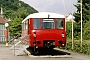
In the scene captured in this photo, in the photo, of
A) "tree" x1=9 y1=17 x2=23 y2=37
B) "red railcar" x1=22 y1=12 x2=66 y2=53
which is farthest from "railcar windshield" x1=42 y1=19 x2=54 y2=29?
"tree" x1=9 y1=17 x2=23 y2=37

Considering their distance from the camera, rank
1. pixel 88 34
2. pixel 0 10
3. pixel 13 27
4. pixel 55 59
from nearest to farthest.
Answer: pixel 55 59 < pixel 88 34 < pixel 13 27 < pixel 0 10

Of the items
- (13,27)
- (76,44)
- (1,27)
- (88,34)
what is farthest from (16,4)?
(76,44)

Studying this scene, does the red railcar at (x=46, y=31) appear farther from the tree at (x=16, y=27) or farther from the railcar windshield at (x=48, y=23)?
the tree at (x=16, y=27)

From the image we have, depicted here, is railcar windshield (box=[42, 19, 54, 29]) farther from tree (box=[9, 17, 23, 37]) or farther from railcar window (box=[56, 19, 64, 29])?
tree (box=[9, 17, 23, 37])

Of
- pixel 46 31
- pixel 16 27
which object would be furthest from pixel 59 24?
pixel 16 27

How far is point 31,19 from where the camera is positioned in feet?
75.3

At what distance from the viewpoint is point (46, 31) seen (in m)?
22.6

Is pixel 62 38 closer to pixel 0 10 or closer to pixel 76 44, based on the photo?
pixel 76 44

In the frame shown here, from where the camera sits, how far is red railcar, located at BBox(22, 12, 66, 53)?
2247 cm

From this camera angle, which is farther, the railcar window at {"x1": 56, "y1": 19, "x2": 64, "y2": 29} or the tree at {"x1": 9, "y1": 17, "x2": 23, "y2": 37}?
the tree at {"x1": 9, "y1": 17, "x2": 23, "y2": 37}

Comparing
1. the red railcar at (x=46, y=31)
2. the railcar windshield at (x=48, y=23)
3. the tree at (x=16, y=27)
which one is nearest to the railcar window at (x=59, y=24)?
the red railcar at (x=46, y=31)

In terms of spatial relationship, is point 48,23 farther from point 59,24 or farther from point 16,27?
point 16,27

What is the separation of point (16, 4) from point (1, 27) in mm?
31291

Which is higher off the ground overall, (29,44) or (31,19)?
(31,19)
